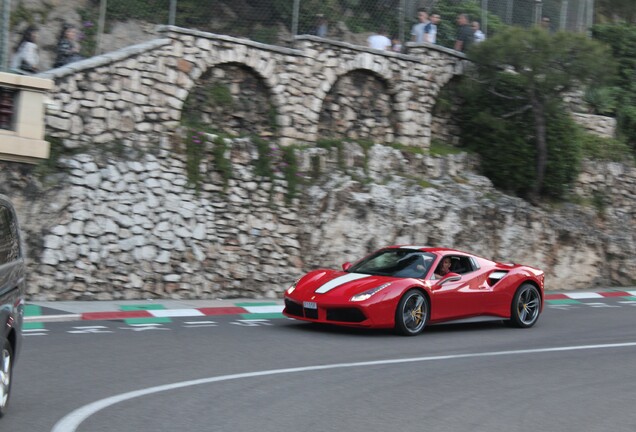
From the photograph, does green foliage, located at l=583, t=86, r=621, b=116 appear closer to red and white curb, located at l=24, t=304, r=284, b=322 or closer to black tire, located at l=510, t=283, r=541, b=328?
black tire, located at l=510, t=283, r=541, b=328

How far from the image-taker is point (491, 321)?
14914 mm

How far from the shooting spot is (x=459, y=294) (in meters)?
13.1

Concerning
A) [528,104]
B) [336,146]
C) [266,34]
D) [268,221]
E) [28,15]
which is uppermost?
[266,34]

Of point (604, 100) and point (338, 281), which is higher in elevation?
point (604, 100)

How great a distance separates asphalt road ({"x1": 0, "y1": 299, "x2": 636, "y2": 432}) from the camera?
23.9 ft

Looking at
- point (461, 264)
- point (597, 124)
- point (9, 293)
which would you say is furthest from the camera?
point (597, 124)

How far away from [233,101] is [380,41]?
4369 millimetres

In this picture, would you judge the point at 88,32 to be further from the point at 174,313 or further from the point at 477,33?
the point at 477,33

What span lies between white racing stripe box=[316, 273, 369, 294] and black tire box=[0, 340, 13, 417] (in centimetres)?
591

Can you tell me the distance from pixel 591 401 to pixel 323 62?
1261 centimetres

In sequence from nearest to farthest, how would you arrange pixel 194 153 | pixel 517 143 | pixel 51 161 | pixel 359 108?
1. pixel 51 161
2. pixel 194 153
3. pixel 359 108
4. pixel 517 143

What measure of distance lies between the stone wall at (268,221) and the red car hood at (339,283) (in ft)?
14.0

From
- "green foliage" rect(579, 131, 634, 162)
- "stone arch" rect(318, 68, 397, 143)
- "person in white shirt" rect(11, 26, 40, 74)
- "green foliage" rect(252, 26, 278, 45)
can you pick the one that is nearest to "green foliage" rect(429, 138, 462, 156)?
"stone arch" rect(318, 68, 397, 143)

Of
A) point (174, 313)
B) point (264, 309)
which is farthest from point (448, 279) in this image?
point (174, 313)
